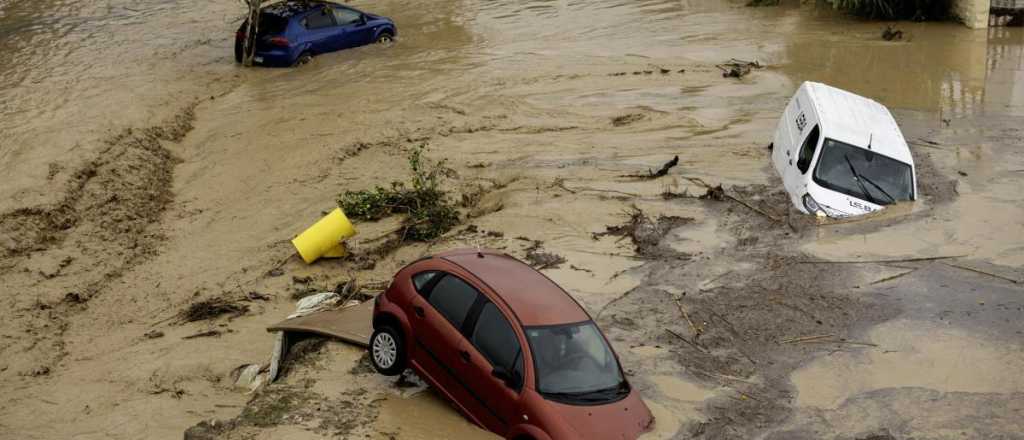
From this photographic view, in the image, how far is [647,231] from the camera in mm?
13727

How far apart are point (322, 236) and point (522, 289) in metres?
4.81

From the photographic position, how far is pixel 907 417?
31.3 feet

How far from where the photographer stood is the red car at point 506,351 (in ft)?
27.6

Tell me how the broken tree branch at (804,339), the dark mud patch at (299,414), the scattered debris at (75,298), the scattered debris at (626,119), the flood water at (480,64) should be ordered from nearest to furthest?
the dark mud patch at (299,414), the broken tree branch at (804,339), the scattered debris at (75,298), the scattered debris at (626,119), the flood water at (480,64)

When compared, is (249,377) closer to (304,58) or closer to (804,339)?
(804,339)

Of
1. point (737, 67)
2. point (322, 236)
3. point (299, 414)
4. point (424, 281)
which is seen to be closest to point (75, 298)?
point (322, 236)

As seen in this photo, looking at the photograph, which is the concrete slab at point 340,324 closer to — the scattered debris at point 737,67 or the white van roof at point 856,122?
the white van roof at point 856,122

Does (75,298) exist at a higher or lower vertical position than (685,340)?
higher

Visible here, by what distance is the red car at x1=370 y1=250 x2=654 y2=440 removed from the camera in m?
8.42

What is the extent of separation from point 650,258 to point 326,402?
4.84m

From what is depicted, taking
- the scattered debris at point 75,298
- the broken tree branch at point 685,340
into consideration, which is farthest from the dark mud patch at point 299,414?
the scattered debris at point 75,298

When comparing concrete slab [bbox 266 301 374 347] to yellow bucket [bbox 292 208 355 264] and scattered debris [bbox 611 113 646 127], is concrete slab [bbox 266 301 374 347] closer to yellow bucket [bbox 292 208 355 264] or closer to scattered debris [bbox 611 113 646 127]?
yellow bucket [bbox 292 208 355 264]

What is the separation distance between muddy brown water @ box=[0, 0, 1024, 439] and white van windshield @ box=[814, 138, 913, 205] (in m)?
0.41

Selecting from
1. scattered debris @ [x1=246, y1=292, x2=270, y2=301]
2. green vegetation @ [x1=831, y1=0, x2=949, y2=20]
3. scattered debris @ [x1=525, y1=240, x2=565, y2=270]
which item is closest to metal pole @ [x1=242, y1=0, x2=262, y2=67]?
scattered debris @ [x1=246, y1=292, x2=270, y2=301]
